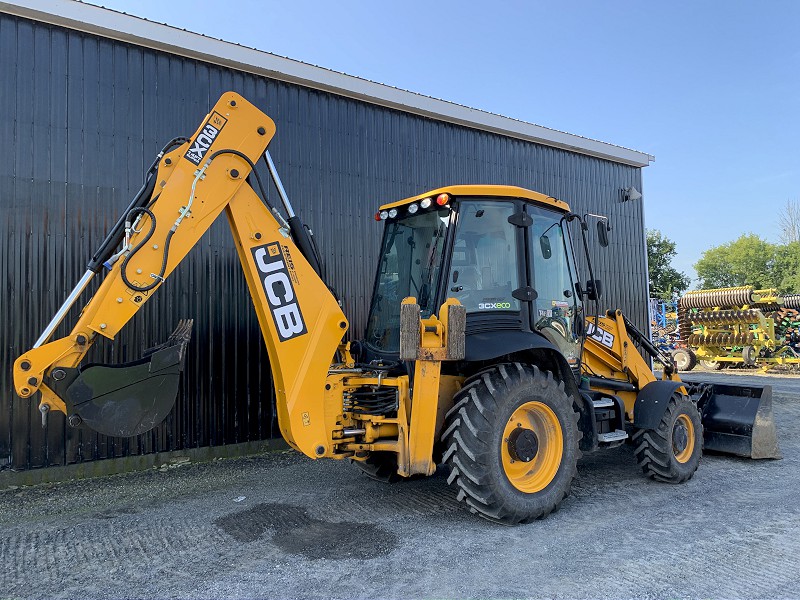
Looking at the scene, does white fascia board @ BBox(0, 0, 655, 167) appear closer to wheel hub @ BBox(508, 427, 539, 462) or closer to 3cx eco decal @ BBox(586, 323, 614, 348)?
3cx eco decal @ BBox(586, 323, 614, 348)

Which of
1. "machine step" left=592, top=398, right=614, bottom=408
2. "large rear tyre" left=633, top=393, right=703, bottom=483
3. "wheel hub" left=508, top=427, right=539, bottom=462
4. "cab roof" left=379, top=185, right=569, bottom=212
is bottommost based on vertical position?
"large rear tyre" left=633, top=393, right=703, bottom=483

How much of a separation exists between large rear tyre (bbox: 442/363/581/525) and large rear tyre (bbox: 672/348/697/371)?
54.2ft

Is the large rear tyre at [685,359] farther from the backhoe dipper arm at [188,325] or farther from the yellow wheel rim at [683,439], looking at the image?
the backhoe dipper arm at [188,325]

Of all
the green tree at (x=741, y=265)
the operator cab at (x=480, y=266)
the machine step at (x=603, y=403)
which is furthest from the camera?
the green tree at (x=741, y=265)

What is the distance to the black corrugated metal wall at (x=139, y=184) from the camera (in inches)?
241

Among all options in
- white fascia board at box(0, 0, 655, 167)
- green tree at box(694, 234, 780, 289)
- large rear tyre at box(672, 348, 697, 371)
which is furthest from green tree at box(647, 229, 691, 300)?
white fascia board at box(0, 0, 655, 167)

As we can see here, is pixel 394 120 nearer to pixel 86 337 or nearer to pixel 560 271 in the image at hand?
pixel 560 271

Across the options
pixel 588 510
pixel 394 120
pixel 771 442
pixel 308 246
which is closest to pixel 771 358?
pixel 771 442

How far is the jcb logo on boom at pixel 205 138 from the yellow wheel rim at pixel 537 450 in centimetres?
312

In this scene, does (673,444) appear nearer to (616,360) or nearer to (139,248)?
(616,360)

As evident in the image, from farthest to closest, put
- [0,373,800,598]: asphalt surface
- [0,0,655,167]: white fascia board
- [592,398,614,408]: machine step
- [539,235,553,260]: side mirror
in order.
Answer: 1. [0,0,655,167]: white fascia board
2. [592,398,614,408]: machine step
3. [539,235,553,260]: side mirror
4. [0,373,800,598]: asphalt surface

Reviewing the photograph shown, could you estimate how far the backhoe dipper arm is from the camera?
12.7 feet

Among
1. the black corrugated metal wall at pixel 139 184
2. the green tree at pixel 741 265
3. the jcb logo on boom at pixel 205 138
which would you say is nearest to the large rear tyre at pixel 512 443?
the jcb logo on boom at pixel 205 138

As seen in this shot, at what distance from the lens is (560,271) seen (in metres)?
5.54
